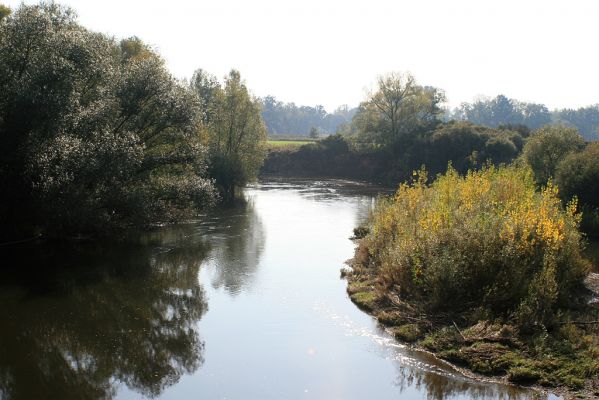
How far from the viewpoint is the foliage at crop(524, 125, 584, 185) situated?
40.2m

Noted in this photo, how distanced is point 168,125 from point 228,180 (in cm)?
1504

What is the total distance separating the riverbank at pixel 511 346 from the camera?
1197cm

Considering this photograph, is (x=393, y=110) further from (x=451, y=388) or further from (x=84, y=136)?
(x=451, y=388)

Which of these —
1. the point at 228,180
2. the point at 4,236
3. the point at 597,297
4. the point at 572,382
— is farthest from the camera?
the point at 228,180

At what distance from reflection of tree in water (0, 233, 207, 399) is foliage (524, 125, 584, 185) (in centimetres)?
2837

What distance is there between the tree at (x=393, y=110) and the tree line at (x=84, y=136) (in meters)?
45.5

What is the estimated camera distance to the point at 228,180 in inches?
1777

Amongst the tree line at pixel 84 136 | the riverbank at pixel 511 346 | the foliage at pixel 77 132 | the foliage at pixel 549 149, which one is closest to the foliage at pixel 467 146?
the foliage at pixel 549 149

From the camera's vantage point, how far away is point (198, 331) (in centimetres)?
1595

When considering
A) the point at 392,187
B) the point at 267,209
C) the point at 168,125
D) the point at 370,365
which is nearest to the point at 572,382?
the point at 370,365

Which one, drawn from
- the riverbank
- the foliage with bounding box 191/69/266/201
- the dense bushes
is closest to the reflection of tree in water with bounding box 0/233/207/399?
the riverbank

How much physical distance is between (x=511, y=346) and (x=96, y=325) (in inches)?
454

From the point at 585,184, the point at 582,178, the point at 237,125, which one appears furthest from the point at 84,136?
the point at 585,184

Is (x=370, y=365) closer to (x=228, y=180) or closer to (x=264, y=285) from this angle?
(x=264, y=285)
